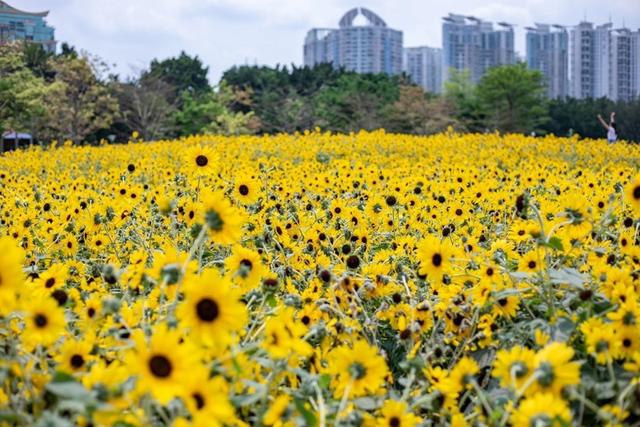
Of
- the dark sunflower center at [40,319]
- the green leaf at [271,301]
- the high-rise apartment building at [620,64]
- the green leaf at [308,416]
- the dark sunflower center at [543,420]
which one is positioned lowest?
the green leaf at [308,416]

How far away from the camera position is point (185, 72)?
35656 millimetres

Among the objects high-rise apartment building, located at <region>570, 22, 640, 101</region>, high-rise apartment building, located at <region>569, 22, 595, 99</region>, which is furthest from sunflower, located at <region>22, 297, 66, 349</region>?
high-rise apartment building, located at <region>569, 22, 595, 99</region>

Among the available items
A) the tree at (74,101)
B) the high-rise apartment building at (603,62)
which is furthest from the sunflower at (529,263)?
the high-rise apartment building at (603,62)

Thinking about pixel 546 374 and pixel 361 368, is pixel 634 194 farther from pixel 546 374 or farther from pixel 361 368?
pixel 361 368

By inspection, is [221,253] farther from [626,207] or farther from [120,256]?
[626,207]

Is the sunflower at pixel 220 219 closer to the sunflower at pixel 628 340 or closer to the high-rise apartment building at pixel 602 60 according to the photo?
the sunflower at pixel 628 340

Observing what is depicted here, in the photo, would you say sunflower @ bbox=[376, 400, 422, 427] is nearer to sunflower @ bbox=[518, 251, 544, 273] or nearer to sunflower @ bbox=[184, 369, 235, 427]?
sunflower @ bbox=[184, 369, 235, 427]

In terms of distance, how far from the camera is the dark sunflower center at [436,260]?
6.02ft

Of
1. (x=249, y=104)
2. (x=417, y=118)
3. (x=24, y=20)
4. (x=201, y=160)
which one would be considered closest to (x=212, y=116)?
(x=249, y=104)

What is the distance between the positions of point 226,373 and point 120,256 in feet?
6.36

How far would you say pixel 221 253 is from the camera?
2914 mm

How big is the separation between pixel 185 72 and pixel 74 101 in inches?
568

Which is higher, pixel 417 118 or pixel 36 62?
pixel 36 62

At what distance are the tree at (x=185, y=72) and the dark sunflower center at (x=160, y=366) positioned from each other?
33384 millimetres
